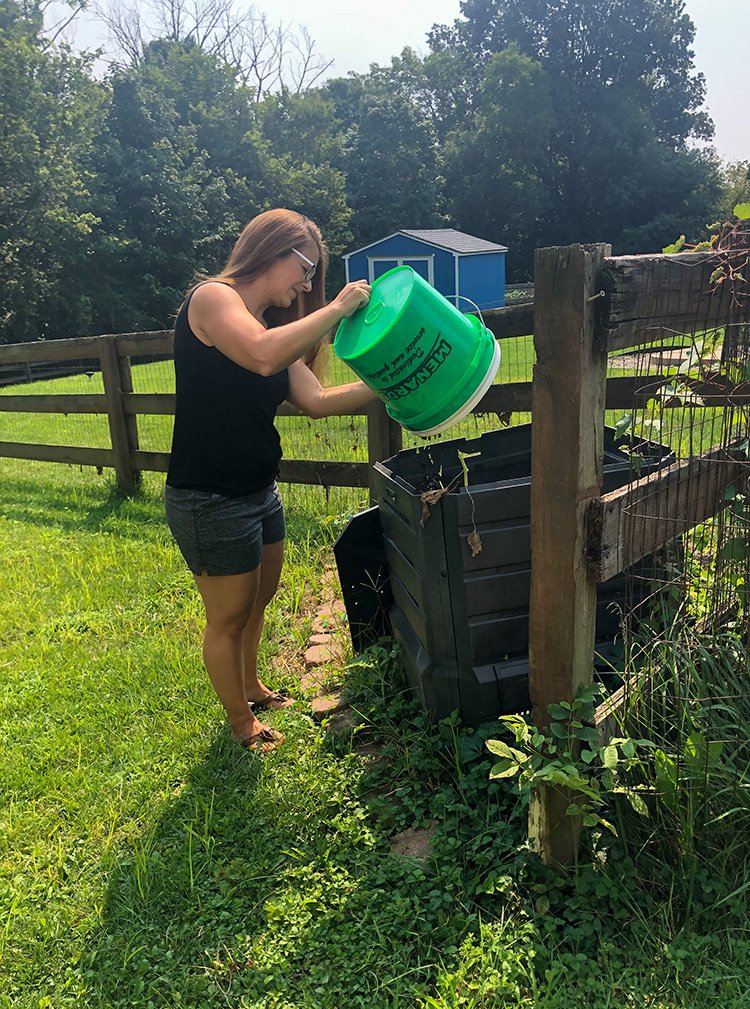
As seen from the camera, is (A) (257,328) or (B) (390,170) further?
(B) (390,170)

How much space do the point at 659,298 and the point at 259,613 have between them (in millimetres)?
1819

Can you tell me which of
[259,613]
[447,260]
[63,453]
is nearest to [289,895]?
[259,613]

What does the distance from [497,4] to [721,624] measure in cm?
6167

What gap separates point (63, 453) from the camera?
6.91 meters

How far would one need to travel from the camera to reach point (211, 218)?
33406 millimetres

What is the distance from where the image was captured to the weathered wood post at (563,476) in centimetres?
166

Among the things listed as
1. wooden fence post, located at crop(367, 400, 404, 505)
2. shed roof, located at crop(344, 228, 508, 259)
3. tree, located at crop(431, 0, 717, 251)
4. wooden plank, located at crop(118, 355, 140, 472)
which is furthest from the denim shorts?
tree, located at crop(431, 0, 717, 251)

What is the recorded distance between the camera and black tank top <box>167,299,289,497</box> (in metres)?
2.40

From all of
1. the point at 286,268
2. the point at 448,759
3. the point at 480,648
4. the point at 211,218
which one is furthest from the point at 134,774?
the point at 211,218

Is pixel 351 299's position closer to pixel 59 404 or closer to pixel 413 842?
pixel 413 842

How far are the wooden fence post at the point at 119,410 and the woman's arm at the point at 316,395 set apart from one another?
381cm

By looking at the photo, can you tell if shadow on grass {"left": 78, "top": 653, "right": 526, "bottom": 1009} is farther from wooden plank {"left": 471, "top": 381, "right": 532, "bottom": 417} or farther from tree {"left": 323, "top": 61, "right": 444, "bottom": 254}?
tree {"left": 323, "top": 61, "right": 444, "bottom": 254}

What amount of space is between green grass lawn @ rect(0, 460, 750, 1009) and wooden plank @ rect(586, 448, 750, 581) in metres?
0.70

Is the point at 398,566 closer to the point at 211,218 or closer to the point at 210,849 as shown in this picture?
the point at 210,849
